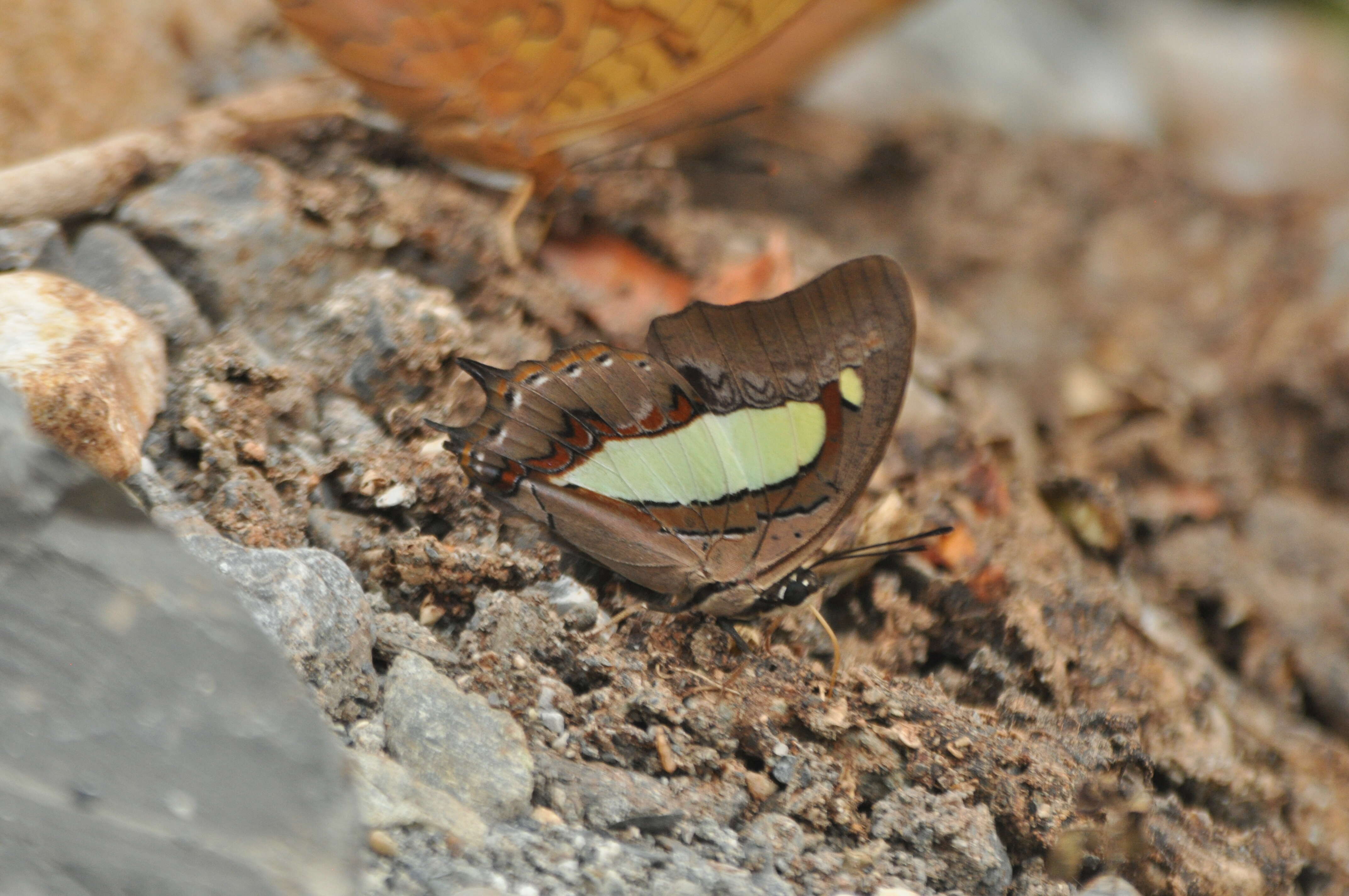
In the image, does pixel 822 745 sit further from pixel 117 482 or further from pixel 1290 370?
pixel 1290 370

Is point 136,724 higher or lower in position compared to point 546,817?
higher

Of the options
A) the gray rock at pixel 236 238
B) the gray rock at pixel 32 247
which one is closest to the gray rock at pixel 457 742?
the gray rock at pixel 236 238

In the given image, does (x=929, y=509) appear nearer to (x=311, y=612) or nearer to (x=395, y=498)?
(x=395, y=498)

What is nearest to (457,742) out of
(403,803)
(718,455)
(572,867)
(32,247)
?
(403,803)

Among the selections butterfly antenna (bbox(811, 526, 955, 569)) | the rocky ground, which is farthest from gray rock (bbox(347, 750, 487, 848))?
butterfly antenna (bbox(811, 526, 955, 569))

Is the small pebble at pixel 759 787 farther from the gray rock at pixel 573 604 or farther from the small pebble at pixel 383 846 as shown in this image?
the small pebble at pixel 383 846

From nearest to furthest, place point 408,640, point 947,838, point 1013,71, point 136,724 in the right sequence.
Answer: point 136,724 → point 947,838 → point 408,640 → point 1013,71

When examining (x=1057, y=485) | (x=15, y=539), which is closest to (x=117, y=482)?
(x=15, y=539)
